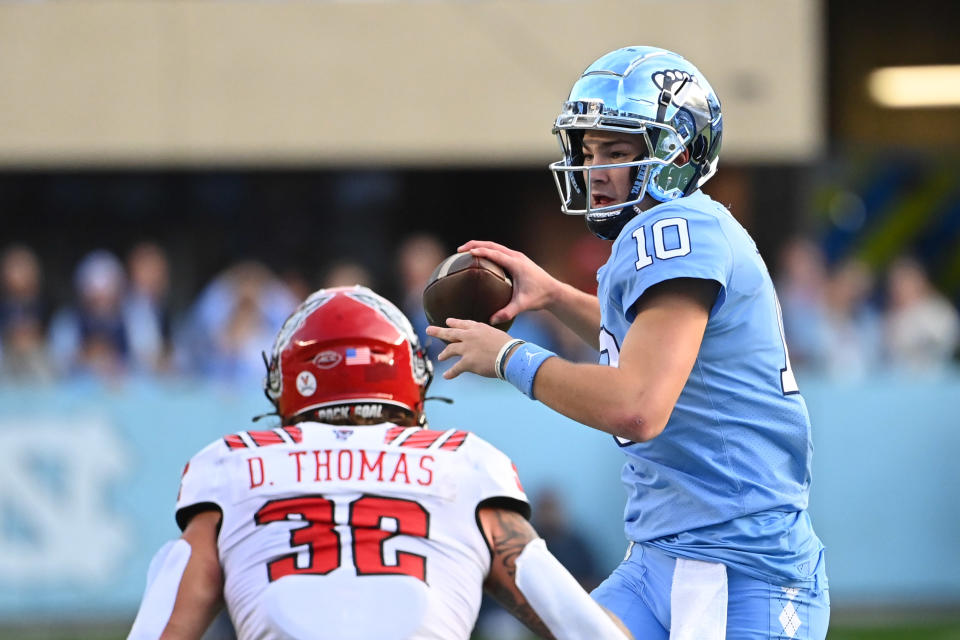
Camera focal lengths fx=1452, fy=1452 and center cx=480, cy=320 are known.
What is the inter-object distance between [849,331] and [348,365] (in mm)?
7155

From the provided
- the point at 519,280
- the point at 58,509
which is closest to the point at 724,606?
the point at 519,280

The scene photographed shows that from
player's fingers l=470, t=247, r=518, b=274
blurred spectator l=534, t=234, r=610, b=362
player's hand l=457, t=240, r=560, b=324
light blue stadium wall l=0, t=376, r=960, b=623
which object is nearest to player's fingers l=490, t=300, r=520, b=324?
player's hand l=457, t=240, r=560, b=324

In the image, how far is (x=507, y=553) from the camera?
3027 millimetres

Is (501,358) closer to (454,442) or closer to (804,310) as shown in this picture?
(454,442)

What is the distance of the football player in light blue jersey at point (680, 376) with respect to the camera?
3096mm

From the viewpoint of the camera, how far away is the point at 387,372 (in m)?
3.26

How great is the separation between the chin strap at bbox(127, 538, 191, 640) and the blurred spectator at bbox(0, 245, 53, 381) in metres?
6.16

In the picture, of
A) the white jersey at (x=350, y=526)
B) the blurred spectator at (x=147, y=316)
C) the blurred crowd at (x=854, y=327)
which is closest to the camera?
the white jersey at (x=350, y=526)

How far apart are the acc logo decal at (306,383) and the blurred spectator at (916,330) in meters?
6.97

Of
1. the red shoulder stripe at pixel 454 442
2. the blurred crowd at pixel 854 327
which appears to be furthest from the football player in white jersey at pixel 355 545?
the blurred crowd at pixel 854 327

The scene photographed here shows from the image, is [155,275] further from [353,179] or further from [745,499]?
[745,499]

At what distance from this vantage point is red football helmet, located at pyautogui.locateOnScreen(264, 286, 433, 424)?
323cm

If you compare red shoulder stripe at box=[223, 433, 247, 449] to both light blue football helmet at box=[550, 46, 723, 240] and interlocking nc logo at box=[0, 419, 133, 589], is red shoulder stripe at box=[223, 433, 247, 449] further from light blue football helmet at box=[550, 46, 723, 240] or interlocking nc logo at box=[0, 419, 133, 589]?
interlocking nc logo at box=[0, 419, 133, 589]

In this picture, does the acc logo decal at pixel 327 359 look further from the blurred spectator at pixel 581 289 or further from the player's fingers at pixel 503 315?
the blurred spectator at pixel 581 289
